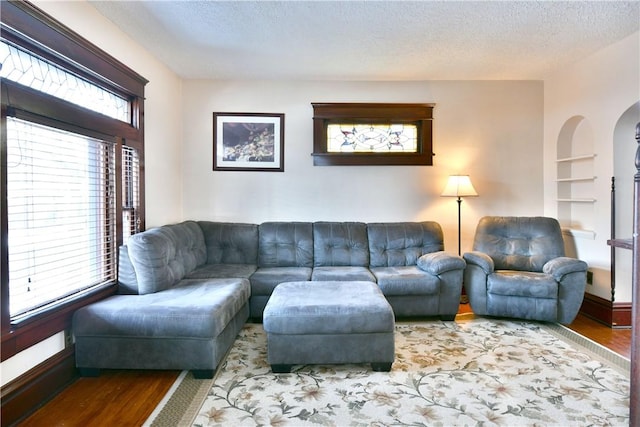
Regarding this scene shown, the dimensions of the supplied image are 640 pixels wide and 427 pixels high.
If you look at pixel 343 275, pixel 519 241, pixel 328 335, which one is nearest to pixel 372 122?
pixel 343 275

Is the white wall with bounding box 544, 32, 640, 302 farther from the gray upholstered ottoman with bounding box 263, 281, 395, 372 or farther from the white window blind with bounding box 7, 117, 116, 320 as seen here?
the white window blind with bounding box 7, 117, 116, 320

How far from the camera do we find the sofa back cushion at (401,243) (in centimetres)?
363

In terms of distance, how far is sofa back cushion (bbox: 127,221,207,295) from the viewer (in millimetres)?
2533

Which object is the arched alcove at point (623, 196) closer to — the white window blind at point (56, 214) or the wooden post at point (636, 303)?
the wooden post at point (636, 303)

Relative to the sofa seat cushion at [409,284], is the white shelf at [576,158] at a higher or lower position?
higher

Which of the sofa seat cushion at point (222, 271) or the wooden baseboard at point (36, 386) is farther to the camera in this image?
the sofa seat cushion at point (222, 271)

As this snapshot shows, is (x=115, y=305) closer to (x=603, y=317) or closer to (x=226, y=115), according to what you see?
(x=226, y=115)

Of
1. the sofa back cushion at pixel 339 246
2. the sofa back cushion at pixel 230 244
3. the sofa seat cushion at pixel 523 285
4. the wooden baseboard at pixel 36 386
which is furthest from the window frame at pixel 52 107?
the sofa seat cushion at pixel 523 285

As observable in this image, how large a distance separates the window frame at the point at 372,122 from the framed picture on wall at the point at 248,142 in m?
0.46

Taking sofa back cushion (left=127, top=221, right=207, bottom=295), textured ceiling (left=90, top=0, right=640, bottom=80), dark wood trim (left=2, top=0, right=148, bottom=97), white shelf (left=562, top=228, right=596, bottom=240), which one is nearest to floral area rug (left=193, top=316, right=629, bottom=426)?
sofa back cushion (left=127, top=221, right=207, bottom=295)

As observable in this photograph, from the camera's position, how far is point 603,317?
319cm

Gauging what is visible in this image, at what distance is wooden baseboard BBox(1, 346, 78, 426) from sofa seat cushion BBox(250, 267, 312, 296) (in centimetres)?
140

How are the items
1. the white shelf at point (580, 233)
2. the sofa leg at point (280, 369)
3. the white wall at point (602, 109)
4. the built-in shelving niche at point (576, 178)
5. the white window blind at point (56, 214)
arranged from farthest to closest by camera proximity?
the built-in shelving niche at point (576, 178) → the white shelf at point (580, 233) → the white wall at point (602, 109) → the sofa leg at point (280, 369) → the white window blind at point (56, 214)

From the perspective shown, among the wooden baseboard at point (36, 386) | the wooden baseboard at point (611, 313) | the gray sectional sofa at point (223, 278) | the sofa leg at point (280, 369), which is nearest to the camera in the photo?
the wooden baseboard at point (36, 386)
